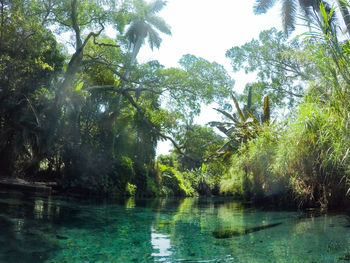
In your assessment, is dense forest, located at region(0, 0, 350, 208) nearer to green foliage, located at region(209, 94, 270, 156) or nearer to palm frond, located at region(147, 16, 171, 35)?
green foliage, located at region(209, 94, 270, 156)

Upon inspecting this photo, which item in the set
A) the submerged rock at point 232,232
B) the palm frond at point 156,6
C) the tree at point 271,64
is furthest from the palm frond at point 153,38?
the submerged rock at point 232,232

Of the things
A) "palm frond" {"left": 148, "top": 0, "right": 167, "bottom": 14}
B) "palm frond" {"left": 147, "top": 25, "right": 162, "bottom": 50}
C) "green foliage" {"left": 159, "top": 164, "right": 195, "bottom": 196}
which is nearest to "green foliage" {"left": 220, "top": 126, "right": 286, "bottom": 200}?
"green foliage" {"left": 159, "top": 164, "right": 195, "bottom": 196}

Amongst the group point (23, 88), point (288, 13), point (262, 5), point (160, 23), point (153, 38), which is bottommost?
point (23, 88)

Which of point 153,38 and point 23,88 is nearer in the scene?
point 23,88

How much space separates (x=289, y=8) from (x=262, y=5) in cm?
165

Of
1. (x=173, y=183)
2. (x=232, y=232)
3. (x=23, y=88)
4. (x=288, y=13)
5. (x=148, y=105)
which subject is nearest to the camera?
(x=232, y=232)

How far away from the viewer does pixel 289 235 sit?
454 centimetres

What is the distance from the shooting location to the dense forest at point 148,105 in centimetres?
731

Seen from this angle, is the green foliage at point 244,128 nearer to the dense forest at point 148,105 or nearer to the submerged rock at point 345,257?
the dense forest at point 148,105

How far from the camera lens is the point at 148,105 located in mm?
20500

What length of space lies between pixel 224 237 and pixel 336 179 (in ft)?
14.7

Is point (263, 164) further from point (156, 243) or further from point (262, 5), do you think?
point (262, 5)

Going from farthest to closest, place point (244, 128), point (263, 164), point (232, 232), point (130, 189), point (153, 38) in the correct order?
1. point (153, 38)
2. point (130, 189)
3. point (244, 128)
4. point (263, 164)
5. point (232, 232)

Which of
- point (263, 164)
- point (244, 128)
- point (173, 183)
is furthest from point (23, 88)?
point (173, 183)
